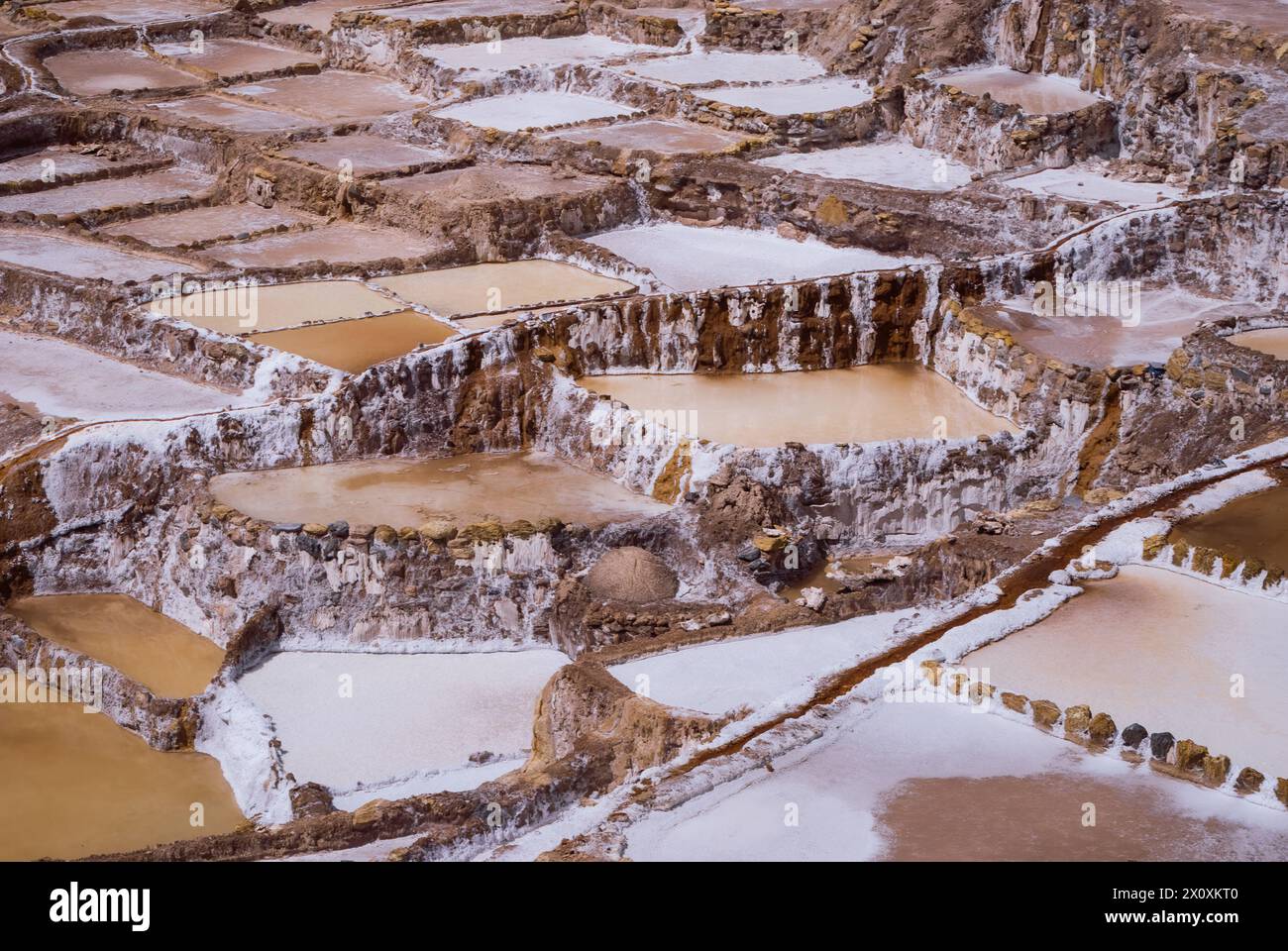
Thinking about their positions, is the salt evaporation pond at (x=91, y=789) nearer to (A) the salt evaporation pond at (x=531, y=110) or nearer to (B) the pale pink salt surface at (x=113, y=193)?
(B) the pale pink salt surface at (x=113, y=193)

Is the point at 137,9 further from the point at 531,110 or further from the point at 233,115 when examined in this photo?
the point at 531,110

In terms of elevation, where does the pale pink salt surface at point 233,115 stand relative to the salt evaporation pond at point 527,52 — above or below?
below

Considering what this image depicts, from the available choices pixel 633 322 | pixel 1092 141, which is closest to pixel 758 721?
pixel 633 322

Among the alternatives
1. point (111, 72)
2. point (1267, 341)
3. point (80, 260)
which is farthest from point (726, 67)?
point (1267, 341)

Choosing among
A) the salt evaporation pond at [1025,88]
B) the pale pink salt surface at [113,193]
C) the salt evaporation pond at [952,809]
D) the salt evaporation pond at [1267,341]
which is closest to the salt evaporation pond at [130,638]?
the salt evaporation pond at [952,809]

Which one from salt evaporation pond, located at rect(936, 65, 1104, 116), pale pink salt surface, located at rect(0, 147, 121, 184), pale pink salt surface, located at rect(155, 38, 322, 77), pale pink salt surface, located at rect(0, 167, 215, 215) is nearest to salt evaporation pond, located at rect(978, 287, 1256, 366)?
salt evaporation pond, located at rect(936, 65, 1104, 116)

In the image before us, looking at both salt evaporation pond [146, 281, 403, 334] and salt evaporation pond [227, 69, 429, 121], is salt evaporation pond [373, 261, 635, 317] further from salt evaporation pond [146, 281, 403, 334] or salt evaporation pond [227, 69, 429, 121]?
salt evaporation pond [227, 69, 429, 121]
